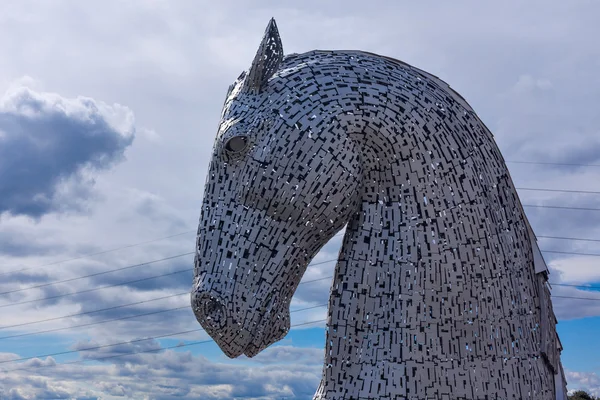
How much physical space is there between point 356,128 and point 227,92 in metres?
1.00

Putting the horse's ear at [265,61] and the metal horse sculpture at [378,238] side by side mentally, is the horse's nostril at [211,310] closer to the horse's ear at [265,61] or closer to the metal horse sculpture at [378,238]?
the metal horse sculpture at [378,238]

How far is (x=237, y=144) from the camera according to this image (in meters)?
3.92

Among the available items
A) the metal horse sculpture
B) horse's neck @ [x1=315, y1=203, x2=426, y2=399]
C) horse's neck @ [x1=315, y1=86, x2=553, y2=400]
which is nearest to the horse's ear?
the metal horse sculpture

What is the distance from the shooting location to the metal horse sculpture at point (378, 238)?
3.61m

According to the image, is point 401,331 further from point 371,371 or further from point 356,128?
point 356,128

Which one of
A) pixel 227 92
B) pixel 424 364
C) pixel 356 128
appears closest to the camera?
pixel 424 364

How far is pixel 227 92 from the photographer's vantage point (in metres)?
4.40

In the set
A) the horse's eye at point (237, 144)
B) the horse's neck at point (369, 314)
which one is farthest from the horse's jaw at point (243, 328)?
the horse's eye at point (237, 144)

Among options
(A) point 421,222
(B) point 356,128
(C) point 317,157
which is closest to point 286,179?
(C) point 317,157

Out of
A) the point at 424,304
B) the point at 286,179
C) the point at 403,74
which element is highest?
the point at 403,74

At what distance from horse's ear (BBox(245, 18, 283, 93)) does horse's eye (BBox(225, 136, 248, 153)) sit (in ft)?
0.98

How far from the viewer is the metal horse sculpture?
361 cm

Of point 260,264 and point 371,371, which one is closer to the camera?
point 371,371

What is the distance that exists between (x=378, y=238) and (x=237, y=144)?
901 millimetres
